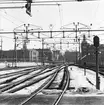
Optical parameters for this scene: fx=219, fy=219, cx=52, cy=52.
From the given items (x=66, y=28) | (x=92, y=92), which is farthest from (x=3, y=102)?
(x=66, y=28)

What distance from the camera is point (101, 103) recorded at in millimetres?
9664

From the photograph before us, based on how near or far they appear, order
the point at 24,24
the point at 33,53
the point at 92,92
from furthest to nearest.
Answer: the point at 33,53 → the point at 24,24 → the point at 92,92

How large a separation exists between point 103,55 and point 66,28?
71.6 meters

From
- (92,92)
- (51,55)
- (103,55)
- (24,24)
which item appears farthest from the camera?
(51,55)

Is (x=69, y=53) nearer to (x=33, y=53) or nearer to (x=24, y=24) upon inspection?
(x=33, y=53)

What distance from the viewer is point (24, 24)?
34.8 m

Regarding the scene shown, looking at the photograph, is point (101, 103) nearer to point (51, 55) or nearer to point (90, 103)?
point (90, 103)

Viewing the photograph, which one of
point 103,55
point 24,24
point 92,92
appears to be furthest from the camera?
point 103,55

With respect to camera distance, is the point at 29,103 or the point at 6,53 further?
the point at 6,53

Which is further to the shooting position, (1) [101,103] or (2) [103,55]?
(2) [103,55]

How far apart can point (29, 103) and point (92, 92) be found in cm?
464

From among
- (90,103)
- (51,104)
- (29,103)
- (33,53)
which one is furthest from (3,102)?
Result: (33,53)

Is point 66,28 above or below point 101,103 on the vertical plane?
above

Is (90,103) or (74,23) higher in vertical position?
(74,23)
